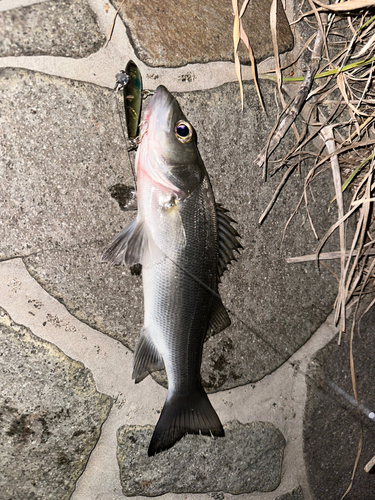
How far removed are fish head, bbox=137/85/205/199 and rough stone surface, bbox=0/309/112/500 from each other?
785 mm

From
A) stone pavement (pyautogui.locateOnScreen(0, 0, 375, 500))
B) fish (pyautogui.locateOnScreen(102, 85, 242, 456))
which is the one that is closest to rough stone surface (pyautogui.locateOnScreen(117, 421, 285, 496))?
stone pavement (pyautogui.locateOnScreen(0, 0, 375, 500))

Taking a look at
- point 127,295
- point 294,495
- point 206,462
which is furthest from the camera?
point 294,495

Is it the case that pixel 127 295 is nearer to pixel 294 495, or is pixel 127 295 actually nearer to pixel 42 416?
pixel 42 416

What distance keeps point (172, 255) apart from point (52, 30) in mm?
951

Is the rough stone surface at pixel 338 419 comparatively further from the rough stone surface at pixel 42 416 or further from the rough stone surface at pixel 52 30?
the rough stone surface at pixel 52 30

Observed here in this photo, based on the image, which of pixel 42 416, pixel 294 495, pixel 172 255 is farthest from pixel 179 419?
pixel 294 495

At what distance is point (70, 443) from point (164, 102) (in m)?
1.40

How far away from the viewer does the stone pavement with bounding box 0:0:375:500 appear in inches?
66.3

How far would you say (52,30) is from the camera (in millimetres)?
1666

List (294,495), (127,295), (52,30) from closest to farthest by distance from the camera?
1. (52,30)
2. (127,295)
3. (294,495)

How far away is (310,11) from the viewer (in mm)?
2061

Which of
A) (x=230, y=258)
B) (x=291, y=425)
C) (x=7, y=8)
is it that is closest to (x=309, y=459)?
(x=291, y=425)

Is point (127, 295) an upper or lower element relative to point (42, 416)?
upper

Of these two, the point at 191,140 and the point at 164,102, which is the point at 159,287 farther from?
the point at 164,102
